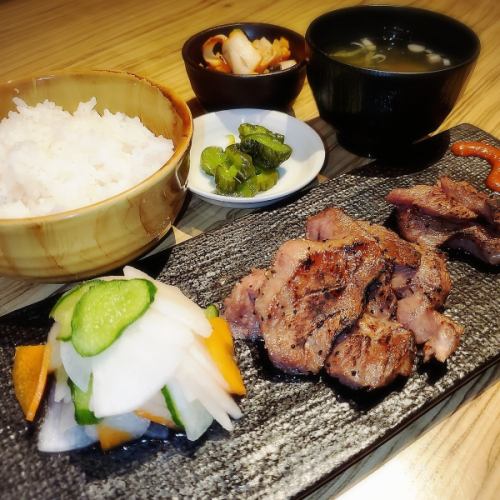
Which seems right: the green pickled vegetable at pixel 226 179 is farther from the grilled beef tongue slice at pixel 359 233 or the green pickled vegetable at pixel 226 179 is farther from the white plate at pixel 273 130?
the grilled beef tongue slice at pixel 359 233

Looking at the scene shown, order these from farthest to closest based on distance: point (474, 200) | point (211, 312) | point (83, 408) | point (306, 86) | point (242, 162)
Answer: point (306, 86), point (242, 162), point (474, 200), point (211, 312), point (83, 408)

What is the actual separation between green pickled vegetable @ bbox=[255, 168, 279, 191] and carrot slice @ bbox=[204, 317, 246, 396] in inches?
39.5

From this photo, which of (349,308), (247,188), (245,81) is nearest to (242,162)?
(247,188)

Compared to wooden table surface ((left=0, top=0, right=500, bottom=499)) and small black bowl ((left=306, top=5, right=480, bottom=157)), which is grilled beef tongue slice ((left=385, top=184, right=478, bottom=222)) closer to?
small black bowl ((left=306, top=5, right=480, bottom=157))

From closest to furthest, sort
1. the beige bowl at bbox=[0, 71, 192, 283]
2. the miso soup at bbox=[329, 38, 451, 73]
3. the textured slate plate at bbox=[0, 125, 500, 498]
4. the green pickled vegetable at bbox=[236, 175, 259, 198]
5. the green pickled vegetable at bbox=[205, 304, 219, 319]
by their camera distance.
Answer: the textured slate plate at bbox=[0, 125, 500, 498]
the beige bowl at bbox=[0, 71, 192, 283]
the green pickled vegetable at bbox=[205, 304, 219, 319]
the green pickled vegetable at bbox=[236, 175, 259, 198]
the miso soup at bbox=[329, 38, 451, 73]

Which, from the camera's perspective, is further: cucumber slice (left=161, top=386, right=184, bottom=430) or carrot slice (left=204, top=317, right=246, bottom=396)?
carrot slice (left=204, top=317, right=246, bottom=396)

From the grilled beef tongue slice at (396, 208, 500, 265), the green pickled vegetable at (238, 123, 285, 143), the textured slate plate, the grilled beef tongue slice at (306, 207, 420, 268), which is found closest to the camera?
the textured slate plate

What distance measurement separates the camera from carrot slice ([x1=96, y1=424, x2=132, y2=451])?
1.58m

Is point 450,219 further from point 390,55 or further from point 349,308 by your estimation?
point 390,55

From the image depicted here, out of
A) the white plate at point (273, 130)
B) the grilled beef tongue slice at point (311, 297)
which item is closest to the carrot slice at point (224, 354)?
the grilled beef tongue slice at point (311, 297)

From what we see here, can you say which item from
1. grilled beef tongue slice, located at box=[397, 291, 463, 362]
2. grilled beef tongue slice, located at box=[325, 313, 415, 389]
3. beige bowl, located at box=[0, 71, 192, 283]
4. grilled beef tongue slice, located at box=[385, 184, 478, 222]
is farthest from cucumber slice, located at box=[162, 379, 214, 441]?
grilled beef tongue slice, located at box=[385, 184, 478, 222]

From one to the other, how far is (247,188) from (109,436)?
143 centimetres

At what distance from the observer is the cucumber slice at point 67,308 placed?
165 cm

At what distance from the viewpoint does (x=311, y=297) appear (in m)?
1.86
